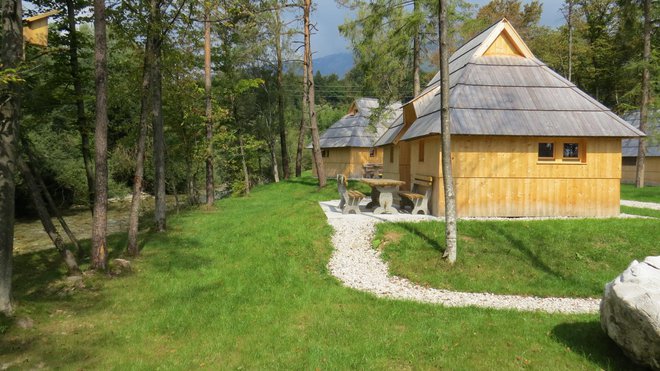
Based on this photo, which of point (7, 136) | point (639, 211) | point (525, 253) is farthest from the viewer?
point (639, 211)

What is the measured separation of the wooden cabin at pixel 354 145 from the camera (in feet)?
102

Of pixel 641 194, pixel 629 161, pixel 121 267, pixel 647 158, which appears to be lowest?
pixel 641 194

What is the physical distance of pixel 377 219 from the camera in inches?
527

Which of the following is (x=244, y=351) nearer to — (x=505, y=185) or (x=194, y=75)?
(x=505, y=185)

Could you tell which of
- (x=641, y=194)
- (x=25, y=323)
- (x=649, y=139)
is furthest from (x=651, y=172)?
(x=25, y=323)

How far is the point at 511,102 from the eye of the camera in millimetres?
14359

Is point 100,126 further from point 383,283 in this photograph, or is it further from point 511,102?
point 511,102

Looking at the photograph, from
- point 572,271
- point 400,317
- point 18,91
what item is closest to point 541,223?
point 572,271

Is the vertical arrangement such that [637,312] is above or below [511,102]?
below

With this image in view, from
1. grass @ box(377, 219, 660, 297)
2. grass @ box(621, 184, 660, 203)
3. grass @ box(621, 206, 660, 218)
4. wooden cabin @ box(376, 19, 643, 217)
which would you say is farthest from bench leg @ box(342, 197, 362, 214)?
grass @ box(621, 184, 660, 203)

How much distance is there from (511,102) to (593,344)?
33.0 feet

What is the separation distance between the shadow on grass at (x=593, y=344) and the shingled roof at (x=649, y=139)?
20.2 meters

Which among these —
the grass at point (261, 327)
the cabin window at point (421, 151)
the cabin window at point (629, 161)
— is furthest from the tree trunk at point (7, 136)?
the cabin window at point (629, 161)

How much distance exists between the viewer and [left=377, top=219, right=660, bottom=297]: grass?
9.23m
